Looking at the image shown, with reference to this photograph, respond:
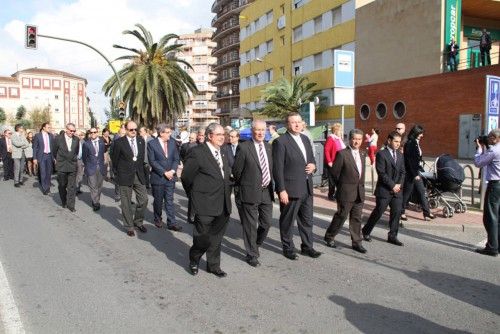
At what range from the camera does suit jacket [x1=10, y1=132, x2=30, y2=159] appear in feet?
46.7

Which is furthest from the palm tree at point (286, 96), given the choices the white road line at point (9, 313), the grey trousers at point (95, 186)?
the white road line at point (9, 313)

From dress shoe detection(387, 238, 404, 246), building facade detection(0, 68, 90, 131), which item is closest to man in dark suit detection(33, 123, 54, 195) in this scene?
dress shoe detection(387, 238, 404, 246)

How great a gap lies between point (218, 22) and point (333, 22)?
39.8 meters

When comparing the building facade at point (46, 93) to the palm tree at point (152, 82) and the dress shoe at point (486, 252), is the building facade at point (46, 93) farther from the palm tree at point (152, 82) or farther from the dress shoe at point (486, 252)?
the dress shoe at point (486, 252)

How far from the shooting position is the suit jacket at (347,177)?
21.1 feet

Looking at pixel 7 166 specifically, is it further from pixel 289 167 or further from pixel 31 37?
pixel 289 167

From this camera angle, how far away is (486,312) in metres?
4.18

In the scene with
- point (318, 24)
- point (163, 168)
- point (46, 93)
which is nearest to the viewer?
point (163, 168)

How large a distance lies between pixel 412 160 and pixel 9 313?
21.0 ft

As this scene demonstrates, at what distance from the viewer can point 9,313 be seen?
4.17 metres

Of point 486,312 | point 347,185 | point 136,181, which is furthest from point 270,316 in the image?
point 136,181

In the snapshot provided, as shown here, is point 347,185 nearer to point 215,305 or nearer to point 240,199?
point 240,199

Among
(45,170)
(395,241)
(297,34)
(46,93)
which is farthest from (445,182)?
(46,93)

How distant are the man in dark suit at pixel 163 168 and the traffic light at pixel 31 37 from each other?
15.2 m
